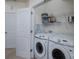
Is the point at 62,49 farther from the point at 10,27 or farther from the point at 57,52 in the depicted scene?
the point at 10,27

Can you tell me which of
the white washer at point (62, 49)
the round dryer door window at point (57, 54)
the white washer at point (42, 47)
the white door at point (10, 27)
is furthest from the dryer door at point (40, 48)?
the white door at point (10, 27)

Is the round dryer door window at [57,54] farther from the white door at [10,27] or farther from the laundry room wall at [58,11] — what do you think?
the white door at [10,27]

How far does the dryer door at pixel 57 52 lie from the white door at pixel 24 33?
56.9 inches

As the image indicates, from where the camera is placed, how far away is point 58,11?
3.27 meters

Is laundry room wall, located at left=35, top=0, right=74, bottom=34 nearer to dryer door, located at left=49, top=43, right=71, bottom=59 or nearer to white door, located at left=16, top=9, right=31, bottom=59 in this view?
white door, located at left=16, top=9, right=31, bottom=59

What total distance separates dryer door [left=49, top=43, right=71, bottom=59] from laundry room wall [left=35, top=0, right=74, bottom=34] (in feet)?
1.99

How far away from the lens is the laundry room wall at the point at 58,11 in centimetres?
284

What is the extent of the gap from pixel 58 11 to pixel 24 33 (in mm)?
1521

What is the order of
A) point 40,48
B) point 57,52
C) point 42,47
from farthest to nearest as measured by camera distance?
point 40,48 < point 42,47 < point 57,52

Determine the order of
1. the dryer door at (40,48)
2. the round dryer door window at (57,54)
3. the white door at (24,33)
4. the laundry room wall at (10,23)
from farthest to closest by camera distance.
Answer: the laundry room wall at (10,23)
the white door at (24,33)
the dryer door at (40,48)
the round dryer door window at (57,54)

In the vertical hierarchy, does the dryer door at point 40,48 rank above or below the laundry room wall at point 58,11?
below

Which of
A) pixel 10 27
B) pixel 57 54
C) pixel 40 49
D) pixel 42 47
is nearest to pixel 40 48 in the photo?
Answer: pixel 40 49

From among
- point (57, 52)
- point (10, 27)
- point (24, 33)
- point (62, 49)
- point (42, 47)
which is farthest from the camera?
point (10, 27)
